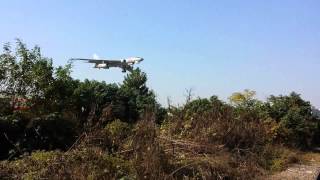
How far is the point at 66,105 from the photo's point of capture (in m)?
18.0

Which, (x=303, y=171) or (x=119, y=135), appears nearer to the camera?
(x=119, y=135)

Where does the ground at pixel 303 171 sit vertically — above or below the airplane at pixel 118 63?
below

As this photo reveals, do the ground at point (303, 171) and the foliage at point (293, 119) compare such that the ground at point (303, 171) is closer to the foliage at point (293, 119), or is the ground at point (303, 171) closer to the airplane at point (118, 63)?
the foliage at point (293, 119)

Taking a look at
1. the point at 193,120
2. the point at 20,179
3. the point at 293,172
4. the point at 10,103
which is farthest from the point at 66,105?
the point at 20,179

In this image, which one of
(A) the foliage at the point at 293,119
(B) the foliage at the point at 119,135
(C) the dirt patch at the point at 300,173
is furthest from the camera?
(A) the foliage at the point at 293,119

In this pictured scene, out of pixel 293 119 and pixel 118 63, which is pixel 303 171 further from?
pixel 118 63

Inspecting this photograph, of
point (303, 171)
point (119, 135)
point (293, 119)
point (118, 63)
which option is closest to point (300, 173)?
point (303, 171)

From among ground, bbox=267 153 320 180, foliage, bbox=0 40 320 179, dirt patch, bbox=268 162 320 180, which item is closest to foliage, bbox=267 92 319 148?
foliage, bbox=0 40 320 179

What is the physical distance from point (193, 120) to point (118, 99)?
8859 millimetres

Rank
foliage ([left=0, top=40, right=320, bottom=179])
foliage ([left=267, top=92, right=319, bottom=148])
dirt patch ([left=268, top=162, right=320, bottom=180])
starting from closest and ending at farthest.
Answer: foliage ([left=0, top=40, right=320, bottom=179])
dirt patch ([left=268, top=162, right=320, bottom=180])
foliage ([left=267, top=92, right=319, bottom=148])

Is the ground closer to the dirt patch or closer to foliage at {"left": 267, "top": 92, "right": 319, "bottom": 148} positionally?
the dirt patch

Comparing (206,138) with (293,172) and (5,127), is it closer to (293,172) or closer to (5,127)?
(293,172)

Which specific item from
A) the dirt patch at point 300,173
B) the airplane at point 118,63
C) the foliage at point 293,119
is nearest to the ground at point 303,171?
the dirt patch at point 300,173

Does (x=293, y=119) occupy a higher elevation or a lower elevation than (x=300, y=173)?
higher
